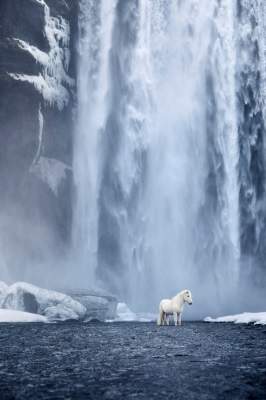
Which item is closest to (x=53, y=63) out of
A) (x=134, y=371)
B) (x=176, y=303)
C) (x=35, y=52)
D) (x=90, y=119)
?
(x=35, y=52)

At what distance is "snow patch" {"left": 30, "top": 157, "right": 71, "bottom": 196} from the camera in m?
35.1

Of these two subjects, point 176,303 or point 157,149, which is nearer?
point 176,303

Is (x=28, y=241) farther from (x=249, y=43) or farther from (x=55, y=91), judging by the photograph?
(x=249, y=43)

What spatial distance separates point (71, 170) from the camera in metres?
36.9

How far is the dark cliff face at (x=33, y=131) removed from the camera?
111ft

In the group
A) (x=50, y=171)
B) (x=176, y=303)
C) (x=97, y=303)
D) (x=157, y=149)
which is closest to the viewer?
(x=176, y=303)

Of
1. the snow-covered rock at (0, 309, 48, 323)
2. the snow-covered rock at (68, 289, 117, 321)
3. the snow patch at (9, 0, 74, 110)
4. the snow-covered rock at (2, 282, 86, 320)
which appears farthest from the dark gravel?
the snow patch at (9, 0, 74, 110)

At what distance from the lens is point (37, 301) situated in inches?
990

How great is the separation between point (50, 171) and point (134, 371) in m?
30.9

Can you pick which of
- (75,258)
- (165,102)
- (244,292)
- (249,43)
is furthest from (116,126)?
(244,292)

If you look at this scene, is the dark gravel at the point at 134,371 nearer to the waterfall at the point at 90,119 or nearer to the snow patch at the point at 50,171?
the snow patch at the point at 50,171

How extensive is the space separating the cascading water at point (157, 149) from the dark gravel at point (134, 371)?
90.9ft

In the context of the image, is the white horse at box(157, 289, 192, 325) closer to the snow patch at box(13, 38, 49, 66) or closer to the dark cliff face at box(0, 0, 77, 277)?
the dark cliff face at box(0, 0, 77, 277)

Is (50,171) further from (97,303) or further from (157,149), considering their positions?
(97,303)
